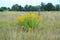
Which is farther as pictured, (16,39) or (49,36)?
(49,36)

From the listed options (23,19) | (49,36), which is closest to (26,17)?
(23,19)

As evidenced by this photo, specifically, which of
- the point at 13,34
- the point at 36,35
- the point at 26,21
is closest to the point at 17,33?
the point at 13,34

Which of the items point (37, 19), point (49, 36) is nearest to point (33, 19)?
point (37, 19)

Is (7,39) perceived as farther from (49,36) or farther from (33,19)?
(33,19)

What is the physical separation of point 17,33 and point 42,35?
541 millimetres

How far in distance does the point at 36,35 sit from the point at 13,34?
487mm

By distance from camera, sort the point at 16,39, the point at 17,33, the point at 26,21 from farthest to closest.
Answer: the point at 26,21, the point at 17,33, the point at 16,39

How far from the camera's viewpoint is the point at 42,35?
15.4ft

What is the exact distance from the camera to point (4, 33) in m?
4.70

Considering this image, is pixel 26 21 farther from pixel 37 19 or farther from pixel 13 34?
pixel 13 34

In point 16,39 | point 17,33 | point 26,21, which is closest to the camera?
point 16,39

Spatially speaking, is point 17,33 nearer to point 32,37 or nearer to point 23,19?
point 32,37

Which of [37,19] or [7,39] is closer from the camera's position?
[7,39]

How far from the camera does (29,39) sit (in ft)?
14.6
